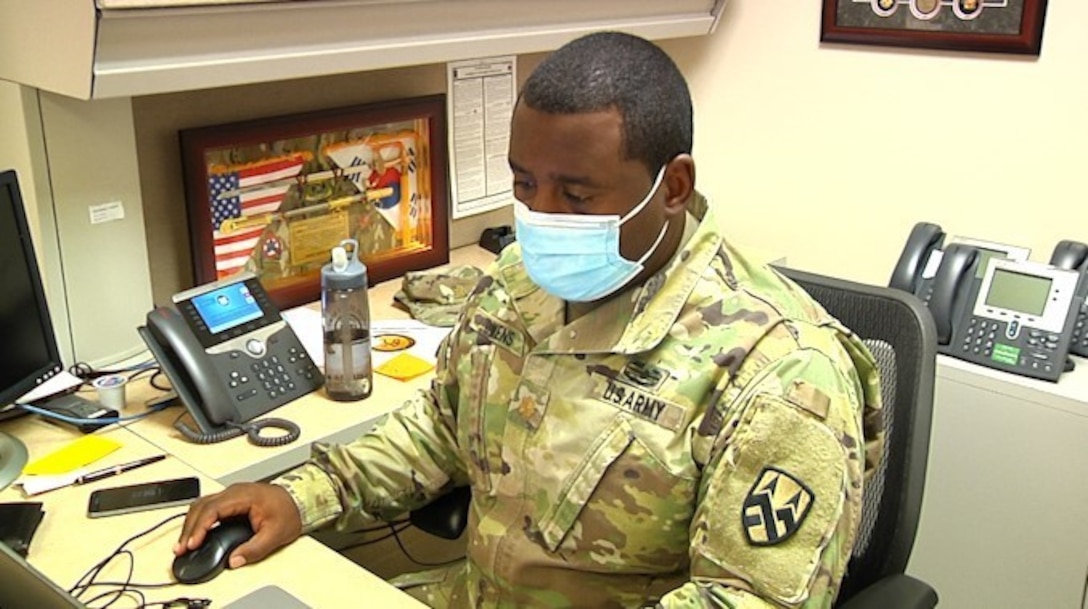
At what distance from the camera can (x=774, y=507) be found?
1.09 metres

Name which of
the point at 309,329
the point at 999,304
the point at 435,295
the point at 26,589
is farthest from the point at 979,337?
the point at 26,589

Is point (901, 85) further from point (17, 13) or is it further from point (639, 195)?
point (17, 13)

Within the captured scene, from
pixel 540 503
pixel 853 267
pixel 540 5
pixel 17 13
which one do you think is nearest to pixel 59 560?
pixel 540 503

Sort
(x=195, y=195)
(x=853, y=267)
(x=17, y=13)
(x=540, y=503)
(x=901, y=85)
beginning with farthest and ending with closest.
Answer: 1. (x=853, y=267)
2. (x=901, y=85)
3. (x=195, y=195)
4. (x=17, y=13)
5. (x=540, y=503)

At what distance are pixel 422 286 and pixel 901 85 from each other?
4.03 feet

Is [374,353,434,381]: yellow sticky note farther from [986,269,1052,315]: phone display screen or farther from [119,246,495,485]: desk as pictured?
[986,269,1052,315]: phone display screen

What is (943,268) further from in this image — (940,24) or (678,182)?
(678,182)

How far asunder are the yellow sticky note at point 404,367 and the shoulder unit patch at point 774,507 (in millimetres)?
899

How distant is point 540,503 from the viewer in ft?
4.18

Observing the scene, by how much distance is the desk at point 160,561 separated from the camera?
123 centimetres

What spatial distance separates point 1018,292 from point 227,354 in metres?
1.56

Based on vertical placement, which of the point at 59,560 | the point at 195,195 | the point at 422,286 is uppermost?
the point at 195,195

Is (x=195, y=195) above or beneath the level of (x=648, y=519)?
above

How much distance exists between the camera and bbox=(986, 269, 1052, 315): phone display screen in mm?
2082
